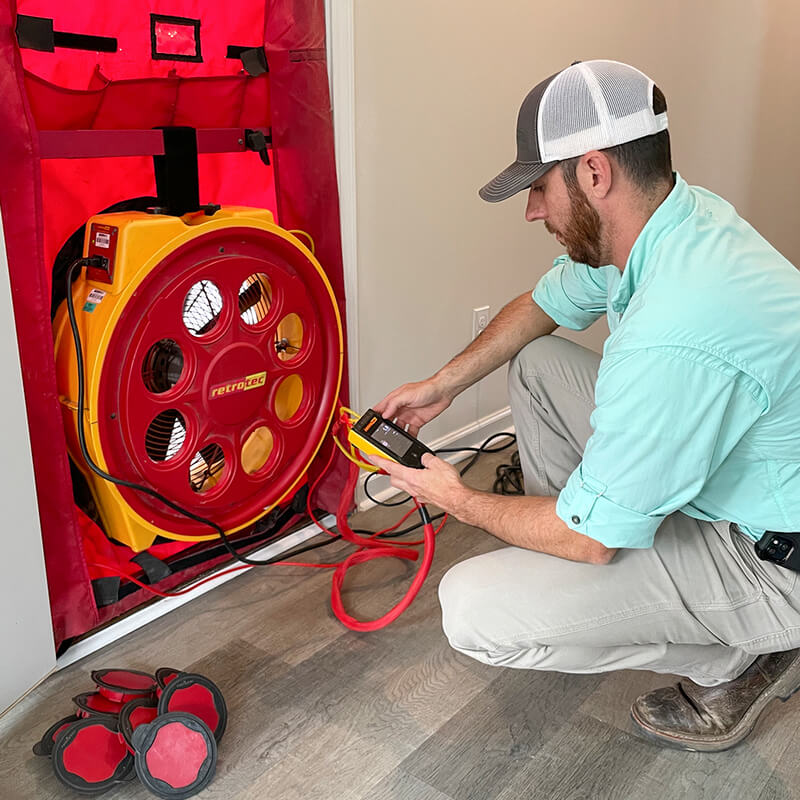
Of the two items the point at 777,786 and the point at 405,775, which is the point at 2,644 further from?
the point at 777,786

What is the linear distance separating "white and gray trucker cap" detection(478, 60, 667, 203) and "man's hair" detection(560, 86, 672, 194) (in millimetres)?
11

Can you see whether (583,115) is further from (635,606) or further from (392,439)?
(635,606)

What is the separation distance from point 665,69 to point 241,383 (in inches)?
91.1

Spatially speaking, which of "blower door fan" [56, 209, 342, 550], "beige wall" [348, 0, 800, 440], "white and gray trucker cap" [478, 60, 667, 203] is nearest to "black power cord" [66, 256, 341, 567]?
"blower door fan" [56, 209, 342, 550]

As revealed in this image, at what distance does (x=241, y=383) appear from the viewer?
1.85m

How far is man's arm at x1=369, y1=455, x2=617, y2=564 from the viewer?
134 centimetres

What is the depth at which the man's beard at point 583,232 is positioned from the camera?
137cm

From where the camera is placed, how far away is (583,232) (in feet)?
4.59

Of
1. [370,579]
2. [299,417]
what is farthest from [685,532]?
[299,417]

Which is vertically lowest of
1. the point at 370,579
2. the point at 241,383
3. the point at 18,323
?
the point at 370,579

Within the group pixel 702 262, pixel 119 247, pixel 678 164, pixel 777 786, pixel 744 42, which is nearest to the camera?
pixel 702 262

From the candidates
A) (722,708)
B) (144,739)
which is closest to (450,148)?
(722,708)

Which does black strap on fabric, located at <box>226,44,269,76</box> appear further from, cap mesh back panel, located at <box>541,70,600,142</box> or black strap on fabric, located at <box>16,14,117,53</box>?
cap mesh back panel, located at <box>541,70,600,142</box>

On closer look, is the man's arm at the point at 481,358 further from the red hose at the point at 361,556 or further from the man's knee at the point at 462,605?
the man's knee at the point at 462,605
